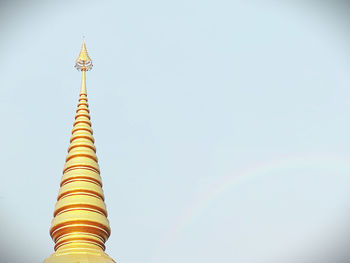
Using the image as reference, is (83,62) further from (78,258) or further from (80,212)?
(78,258)

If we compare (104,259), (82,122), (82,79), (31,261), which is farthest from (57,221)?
(31,261)

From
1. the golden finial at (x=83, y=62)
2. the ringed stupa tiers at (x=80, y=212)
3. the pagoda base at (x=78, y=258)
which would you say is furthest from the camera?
the golden finial at (x=83, y=62)

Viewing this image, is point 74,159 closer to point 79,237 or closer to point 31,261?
point 79,237

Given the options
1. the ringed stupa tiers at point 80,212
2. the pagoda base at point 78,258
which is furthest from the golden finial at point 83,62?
the pagoda base at point 78,258

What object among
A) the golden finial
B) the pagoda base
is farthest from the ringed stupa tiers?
the golden finial

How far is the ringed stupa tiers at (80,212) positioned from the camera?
12.3 m

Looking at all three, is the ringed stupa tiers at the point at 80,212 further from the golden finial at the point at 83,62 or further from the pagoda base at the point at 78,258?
the golden finial at the point at 83,62

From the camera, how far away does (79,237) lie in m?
12.7

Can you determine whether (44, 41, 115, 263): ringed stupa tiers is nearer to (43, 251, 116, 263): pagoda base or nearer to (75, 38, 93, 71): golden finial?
(43, 251, 116, 263): pagoda base

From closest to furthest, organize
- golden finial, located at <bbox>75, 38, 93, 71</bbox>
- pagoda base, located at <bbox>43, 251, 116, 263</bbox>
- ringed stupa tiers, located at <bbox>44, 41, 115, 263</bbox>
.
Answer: pagoda base, located at <bbox>43, 251, 116, 263</bbox> → ringed stupa tiers, located at <bbox>44, 41, 115, 263</bbox> → golden finial, located at <bbox>75, 38, 93, 71</bbox>

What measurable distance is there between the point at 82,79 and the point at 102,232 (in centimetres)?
661

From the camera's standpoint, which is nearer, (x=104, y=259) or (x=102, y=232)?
(x=104, y=259)

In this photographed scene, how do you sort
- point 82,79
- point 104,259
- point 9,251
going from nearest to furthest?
point 104,259
point 82,79
point 9,251

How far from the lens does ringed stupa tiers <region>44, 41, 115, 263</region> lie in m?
12.3
